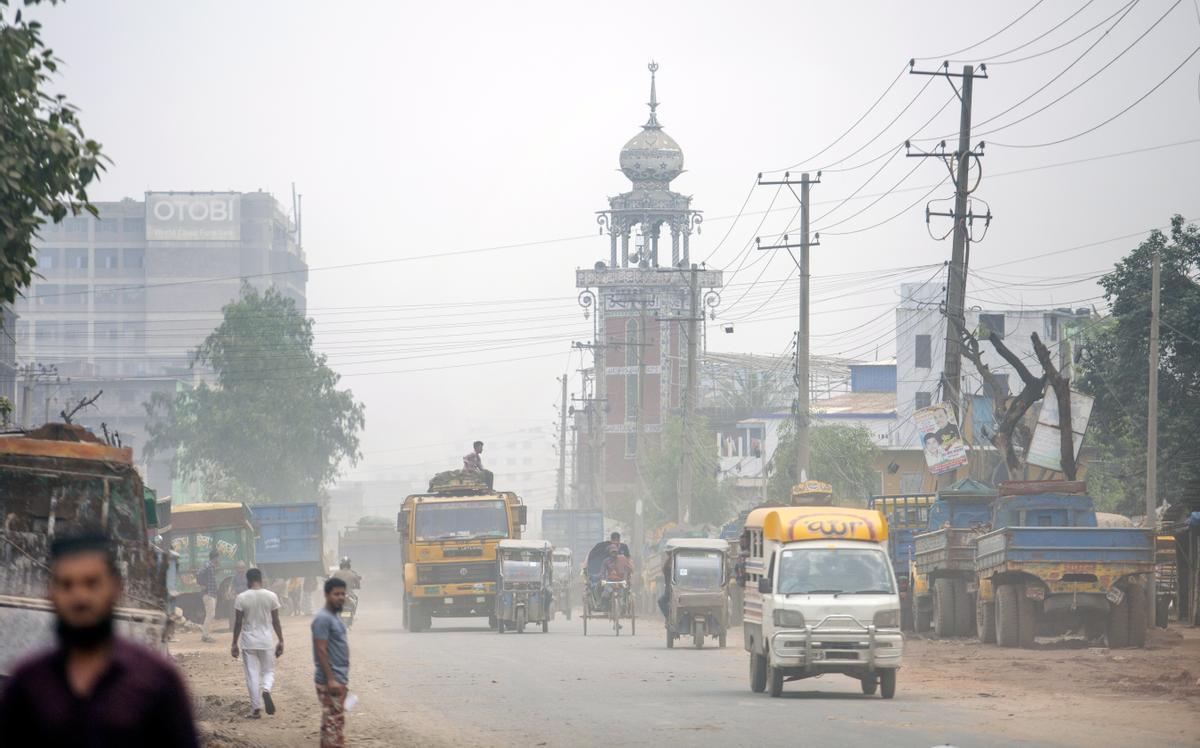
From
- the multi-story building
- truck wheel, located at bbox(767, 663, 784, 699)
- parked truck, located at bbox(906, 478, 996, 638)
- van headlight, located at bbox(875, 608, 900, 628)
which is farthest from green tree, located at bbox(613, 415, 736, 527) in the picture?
the multi-story building

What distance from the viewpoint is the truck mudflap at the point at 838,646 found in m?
19.7

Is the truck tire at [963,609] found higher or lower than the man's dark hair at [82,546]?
lower

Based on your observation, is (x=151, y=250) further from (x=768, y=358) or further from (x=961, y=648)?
(x=961, y=648)

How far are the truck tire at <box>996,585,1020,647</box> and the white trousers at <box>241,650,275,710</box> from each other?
14845 mm

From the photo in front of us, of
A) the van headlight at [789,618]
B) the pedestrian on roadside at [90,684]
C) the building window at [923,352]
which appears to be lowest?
the van headlight at [789,618]

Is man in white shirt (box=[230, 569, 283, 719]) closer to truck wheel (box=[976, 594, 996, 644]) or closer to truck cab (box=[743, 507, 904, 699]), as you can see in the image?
truck cab (box=[743, 507, 904, 699])

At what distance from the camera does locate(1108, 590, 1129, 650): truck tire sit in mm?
28406

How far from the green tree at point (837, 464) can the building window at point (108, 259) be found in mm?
114031

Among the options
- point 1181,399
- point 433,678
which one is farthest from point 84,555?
point 1181,399

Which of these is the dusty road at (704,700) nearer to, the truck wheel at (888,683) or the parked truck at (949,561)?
the truck wheel at (888,683)

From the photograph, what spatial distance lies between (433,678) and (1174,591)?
78.4 ft

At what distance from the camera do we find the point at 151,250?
164 metres

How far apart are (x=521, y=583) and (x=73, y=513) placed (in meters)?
23.2

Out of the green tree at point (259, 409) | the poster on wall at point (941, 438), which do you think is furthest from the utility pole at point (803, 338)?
the green tree at point (259, 409)
